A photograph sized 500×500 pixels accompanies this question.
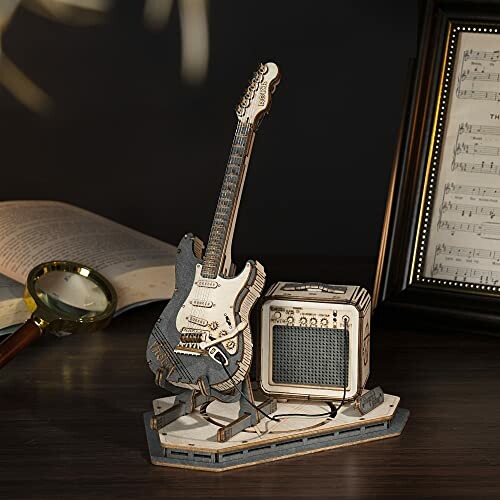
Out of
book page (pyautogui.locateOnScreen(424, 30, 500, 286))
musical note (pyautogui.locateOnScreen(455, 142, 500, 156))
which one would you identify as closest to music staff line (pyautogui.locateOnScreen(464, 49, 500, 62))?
book page (pyautogui.locateOnScreen(424, 30, 500, 286))

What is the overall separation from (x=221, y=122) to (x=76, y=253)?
438 mm

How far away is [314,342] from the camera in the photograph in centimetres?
101

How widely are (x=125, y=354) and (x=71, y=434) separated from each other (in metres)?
0.24

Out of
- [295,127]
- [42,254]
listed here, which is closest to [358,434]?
[42,254]

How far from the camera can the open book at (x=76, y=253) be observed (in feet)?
4.20

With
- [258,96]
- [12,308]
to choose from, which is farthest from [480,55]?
[12,308]

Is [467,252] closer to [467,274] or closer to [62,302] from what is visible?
[467,274]

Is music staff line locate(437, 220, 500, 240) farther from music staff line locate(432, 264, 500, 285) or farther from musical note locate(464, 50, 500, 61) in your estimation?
musical note locate(464, 50, 500, 61)

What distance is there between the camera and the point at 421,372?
45.2 inches

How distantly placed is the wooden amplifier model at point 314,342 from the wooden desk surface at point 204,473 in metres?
0.08

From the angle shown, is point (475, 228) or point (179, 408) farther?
point (475, 228)

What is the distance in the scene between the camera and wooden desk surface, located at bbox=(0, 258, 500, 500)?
0.86 meters

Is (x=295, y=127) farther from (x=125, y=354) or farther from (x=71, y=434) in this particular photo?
(x=71, y=434)

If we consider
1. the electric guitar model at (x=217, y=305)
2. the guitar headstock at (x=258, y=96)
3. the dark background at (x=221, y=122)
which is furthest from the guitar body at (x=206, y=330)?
the dark background at (x=221, y=122)
